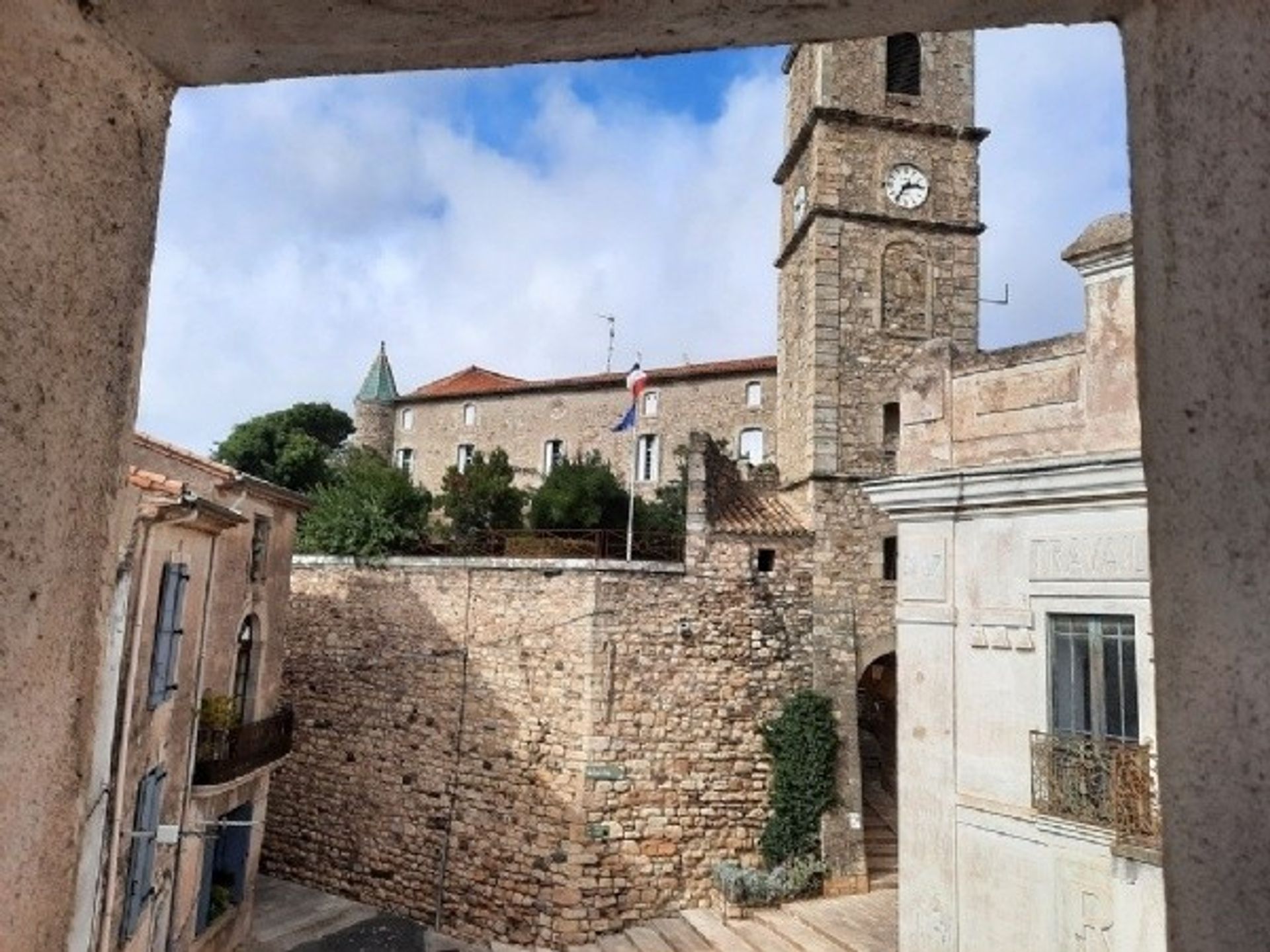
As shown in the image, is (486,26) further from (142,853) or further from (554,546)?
(554,546)

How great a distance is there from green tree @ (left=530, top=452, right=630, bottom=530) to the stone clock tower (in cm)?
575

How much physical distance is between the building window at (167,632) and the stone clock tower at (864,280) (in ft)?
40.1

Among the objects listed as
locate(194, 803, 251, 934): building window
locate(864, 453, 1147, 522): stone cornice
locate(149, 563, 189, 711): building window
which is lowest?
locate(194, 803, 251, 934): building window

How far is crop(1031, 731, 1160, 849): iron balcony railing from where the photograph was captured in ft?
24.6

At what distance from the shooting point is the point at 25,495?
1325 mm

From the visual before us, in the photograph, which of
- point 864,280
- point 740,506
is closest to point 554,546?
point 740,506

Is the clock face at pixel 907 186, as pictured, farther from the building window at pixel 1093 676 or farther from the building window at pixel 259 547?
the building window at pixel 259 547

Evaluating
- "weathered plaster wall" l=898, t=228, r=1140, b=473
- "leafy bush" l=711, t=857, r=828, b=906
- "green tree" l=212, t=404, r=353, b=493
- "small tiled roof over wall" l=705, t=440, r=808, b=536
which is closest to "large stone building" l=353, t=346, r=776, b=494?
"green tree" l=212, t=404, r=353, b=493

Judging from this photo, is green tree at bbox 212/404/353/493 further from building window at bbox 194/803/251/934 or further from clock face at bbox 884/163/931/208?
clock face at bbox 884/163/931/208

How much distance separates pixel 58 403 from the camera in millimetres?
1380

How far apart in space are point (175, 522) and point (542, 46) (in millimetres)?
9760

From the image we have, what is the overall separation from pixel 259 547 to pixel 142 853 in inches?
235

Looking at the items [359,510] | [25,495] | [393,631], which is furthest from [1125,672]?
[359,510]

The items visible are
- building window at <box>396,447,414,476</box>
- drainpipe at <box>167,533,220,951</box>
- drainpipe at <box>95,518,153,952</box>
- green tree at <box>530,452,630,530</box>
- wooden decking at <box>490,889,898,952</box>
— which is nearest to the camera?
drainpipe at <box>95,518,153,952</box>
